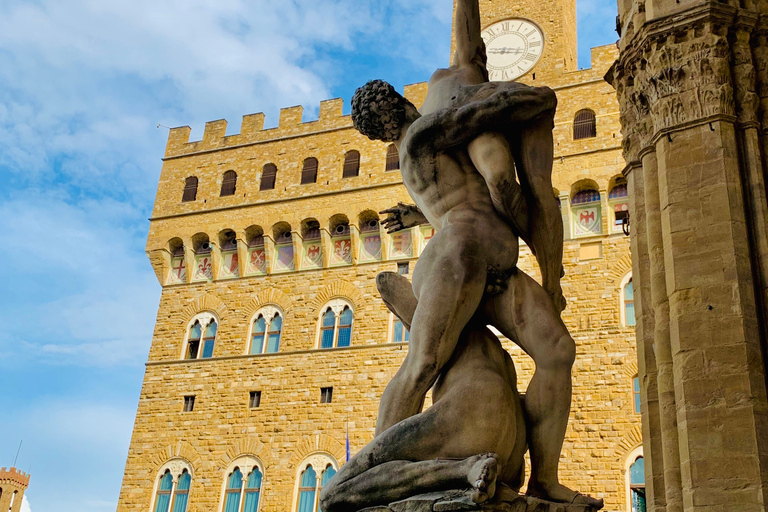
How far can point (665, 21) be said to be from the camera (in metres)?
6.09

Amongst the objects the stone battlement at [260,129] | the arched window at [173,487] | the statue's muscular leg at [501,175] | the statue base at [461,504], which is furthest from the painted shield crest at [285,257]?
the statue base at [461,504]

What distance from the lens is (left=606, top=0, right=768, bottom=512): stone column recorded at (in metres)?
4.83

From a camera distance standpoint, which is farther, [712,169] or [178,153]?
[178,153]

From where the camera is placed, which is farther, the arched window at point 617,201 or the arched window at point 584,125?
the arched window at point 584,125

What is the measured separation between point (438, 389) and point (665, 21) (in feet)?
13.8

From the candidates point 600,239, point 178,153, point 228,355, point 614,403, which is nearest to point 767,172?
point 614,403

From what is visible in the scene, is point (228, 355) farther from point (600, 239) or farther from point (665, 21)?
point (665, 21)

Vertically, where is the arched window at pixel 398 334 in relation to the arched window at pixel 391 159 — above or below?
below

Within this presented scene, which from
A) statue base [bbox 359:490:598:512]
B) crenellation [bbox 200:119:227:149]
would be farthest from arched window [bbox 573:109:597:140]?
statue base [bbox 359:490:598:512]

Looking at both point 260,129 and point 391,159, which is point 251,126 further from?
point 391,159

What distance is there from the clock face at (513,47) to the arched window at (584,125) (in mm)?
2229

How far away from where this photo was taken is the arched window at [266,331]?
70.7ft

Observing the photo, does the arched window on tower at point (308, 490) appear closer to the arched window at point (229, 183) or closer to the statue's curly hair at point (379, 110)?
the arched window at point (229, 183)

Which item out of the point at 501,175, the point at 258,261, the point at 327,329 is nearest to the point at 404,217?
the point at 501,175
